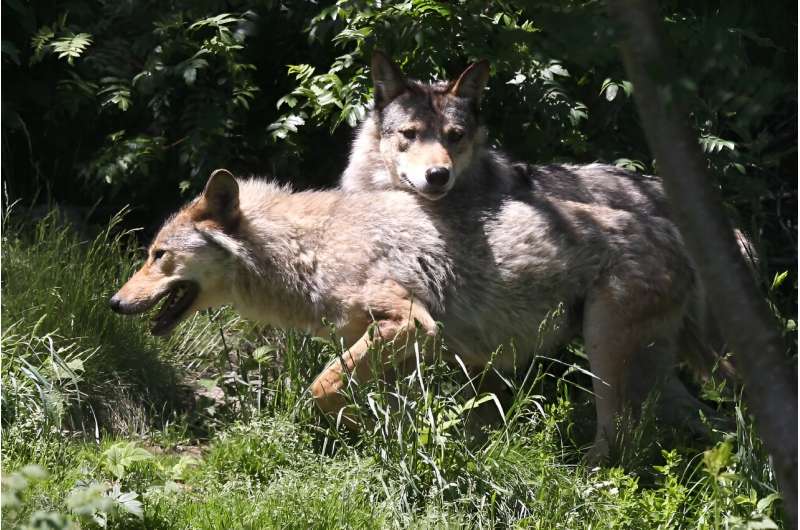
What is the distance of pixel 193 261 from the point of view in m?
6.30

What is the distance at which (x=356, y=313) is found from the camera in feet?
20.2

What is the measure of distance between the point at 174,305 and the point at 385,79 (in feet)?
7.27

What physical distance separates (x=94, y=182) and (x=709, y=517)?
5.31 metres

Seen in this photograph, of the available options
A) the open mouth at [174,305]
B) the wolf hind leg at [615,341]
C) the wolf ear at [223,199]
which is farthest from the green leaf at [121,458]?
the wolf hind leg at [615,341]

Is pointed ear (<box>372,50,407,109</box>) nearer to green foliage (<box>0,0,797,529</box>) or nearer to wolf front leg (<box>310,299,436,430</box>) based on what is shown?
green foliage (<box>0,0,797,529</box>)

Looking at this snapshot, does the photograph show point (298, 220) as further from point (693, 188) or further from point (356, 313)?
point (693, 188)

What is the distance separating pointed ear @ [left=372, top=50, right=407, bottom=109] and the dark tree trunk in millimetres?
4497

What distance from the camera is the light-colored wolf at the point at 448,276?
6.20 metres

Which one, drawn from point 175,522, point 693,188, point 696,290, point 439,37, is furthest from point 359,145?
point 693,188

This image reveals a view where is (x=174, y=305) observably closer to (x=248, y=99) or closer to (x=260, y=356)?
(x=260, y=356)

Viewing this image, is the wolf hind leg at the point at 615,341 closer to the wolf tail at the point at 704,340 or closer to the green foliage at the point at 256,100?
the wolf tail at the point at 704,340

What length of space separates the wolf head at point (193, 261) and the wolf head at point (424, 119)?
4.08 feet

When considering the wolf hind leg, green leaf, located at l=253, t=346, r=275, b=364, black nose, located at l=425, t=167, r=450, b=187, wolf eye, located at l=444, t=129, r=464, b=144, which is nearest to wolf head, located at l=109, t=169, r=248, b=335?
green leaf, located at l=253, t=346, r=275, b=364

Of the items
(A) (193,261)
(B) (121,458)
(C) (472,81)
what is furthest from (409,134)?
(B) (121,458)
